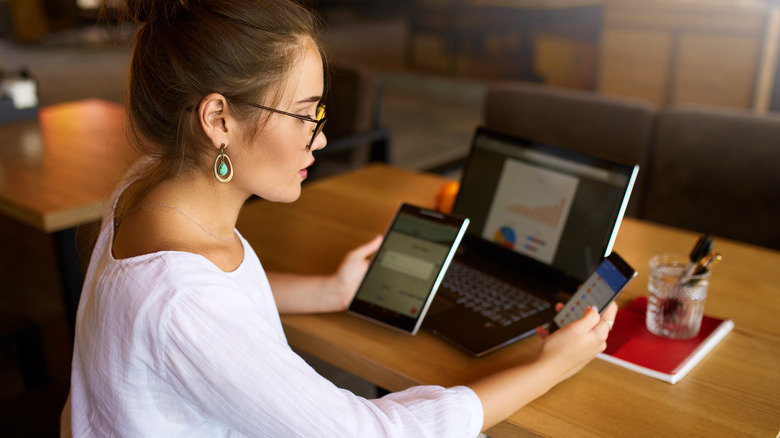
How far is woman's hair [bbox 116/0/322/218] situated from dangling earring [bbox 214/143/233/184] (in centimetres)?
2

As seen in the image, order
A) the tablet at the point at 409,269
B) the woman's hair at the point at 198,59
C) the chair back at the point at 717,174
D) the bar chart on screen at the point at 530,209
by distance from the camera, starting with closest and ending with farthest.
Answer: the woman's hair at the point at 198,59
the tablet at the point at 409,269
the bar chart on screen at the point at 530,209
the chair back at the point at 717,174

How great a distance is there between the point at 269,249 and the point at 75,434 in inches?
24.8

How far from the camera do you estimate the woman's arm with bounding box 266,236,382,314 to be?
127cm

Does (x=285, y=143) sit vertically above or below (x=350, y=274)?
above

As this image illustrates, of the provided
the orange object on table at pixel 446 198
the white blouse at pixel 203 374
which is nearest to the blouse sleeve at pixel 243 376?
the white blouse at pixel 203 374

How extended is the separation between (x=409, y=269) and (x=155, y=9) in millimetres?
585

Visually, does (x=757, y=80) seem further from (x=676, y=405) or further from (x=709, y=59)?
(x=676, y=405)

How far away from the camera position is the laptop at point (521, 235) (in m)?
1.21

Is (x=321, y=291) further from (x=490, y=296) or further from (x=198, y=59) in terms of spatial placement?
(x=198, y=59)

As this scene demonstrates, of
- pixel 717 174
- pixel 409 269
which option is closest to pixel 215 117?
pixel 409 269

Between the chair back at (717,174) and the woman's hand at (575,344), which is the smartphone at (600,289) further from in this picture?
the chair back at (717,174)

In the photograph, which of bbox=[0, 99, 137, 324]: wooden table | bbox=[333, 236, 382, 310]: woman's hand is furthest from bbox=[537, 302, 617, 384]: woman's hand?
bbox=[0, 99, 137, 324]: wooden table

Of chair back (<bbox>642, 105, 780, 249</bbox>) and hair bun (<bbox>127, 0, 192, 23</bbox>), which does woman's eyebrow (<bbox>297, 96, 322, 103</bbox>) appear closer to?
hair bun (<bbox>127, 0, 192, 23</bbox>)

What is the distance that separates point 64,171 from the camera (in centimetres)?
213
